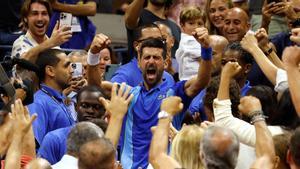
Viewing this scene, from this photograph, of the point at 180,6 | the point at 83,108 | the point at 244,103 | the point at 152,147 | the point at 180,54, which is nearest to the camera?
the point at 152,147

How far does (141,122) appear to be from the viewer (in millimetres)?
10336

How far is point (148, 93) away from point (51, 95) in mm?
1066

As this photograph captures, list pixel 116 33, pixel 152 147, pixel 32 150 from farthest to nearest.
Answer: pixel 116 33 → pixel 32 150 → pixel 152 147

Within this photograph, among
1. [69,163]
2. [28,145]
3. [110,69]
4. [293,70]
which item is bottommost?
[110,69]

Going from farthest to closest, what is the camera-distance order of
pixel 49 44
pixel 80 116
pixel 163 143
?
pixel 49 44
pixel 80 116
pixel 163 143

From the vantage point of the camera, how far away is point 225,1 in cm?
1280

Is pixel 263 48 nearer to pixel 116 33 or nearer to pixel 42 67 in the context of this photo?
pixel 42 67

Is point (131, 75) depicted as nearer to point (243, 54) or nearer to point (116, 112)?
point (243, 54)

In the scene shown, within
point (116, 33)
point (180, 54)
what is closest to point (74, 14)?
point (180, 54)

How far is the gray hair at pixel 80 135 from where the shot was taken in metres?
8.06

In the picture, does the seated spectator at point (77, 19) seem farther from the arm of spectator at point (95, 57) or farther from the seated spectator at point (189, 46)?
the arm of spectator at point (95, 57)

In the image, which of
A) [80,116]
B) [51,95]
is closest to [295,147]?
[80,116]

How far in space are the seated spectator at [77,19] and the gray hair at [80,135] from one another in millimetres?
4828

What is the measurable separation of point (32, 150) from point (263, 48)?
302 cm
